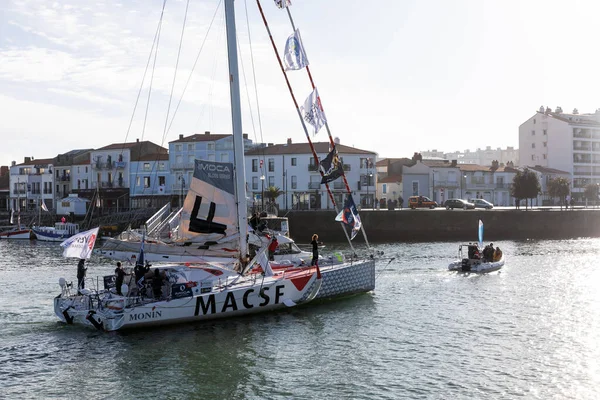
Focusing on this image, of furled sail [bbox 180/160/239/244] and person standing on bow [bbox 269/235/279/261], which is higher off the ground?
furled sail [bbox 180/160/239/244]

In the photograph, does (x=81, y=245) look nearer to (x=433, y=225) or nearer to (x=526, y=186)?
(x=433, y=225)

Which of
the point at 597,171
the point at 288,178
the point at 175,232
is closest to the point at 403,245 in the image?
the point at 288,178

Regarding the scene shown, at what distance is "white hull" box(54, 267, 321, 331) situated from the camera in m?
26.8

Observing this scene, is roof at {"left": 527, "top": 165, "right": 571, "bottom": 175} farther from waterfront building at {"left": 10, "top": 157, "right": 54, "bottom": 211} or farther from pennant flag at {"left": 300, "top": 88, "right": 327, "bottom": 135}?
pennant flag at {"left": 300, "top": 88, "right": 327, "bottom": 135}

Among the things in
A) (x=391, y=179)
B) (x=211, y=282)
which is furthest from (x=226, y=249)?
(x=391, y=179)

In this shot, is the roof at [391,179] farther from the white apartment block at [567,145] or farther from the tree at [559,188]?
the white apartment block at [567,145]

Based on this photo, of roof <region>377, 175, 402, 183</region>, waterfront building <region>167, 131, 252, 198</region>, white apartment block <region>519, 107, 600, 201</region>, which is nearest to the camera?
waterfront building <region>167, 131, 252, 198</region>

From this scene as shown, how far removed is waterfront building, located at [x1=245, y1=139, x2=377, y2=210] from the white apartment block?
167ft

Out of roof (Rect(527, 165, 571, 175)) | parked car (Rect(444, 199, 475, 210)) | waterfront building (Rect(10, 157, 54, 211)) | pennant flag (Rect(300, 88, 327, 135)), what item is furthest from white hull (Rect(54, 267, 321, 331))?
roof (Rect(527, 165, 571, 175))

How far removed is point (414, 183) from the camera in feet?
373

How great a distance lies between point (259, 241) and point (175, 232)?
4.14m

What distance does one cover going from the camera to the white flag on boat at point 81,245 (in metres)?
26.8

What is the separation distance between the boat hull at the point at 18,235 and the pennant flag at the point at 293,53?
2709 inches

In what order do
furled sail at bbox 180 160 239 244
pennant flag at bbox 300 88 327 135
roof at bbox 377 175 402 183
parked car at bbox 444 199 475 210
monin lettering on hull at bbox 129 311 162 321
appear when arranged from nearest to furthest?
monin lettering on hull at bbox 129 311 162 321
furled sail at bbox 180 160 239 244
pennant flag at bbox 300 88 327 135
parked car at bbox 444 199 475 210
roof at bbox 377 175 402 183
